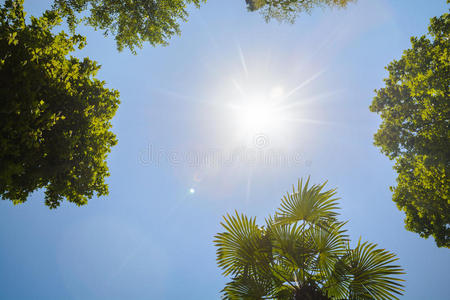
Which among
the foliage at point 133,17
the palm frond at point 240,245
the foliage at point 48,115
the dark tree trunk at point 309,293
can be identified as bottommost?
the dark tree trunk at point 309,293

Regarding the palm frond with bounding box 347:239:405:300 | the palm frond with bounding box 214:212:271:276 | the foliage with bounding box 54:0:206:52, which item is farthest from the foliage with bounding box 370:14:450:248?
the foliage with bounding box 54:0:206:52

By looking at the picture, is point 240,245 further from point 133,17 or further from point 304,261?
point 133,17

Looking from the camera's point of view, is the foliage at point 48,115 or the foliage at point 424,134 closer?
the foliage at point 48,115

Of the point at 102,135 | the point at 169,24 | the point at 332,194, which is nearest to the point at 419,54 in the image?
the point at 332,194

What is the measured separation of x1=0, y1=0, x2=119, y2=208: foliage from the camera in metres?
4.25

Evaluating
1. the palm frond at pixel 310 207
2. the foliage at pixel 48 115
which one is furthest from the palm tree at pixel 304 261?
the foliage at pixel 48 115

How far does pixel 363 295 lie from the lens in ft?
11.9

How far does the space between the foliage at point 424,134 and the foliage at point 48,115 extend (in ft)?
43.5

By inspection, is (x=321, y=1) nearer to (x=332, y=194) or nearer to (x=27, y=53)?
(x=332, y=194)

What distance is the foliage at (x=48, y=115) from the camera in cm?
425

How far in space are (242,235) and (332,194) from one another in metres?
2.53

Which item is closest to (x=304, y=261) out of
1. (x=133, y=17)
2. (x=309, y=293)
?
(x=309, y=293)

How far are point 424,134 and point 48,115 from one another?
1392 centimetres

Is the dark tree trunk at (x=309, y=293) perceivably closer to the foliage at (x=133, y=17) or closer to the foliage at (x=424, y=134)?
the foliage at (x=424, y=134)
